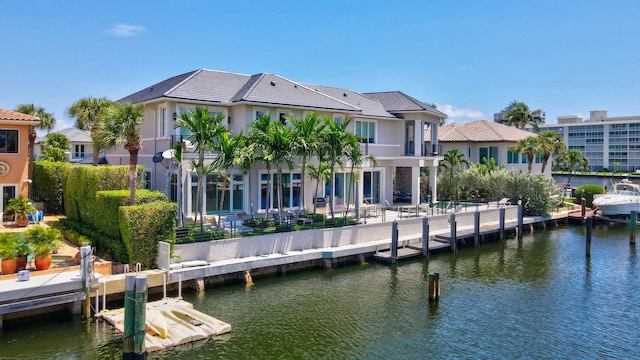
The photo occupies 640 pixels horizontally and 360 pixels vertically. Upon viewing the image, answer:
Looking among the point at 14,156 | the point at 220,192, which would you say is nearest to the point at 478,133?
the point at 220,192

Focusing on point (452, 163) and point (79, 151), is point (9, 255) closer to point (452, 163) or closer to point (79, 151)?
point (452, 163)

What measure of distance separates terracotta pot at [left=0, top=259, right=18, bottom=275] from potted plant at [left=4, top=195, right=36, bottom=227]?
8660 mm

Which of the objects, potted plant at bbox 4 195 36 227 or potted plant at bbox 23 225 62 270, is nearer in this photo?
potted plant at bbox 23 225 62 270

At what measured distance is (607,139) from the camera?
12250 cm

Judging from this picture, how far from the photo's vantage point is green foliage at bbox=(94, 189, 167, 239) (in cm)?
2073

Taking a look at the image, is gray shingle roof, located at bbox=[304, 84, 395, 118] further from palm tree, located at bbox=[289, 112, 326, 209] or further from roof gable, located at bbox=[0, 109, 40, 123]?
roof gable, located at bbox=[0, 109, 40, 123]

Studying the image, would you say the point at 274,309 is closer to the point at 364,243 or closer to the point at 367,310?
the point at 367,310

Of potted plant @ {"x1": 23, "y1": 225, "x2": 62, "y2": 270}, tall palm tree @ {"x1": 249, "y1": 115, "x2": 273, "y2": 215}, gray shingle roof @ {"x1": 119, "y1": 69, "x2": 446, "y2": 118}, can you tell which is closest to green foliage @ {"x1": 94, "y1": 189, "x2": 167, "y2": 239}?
potted plant @ {"x1": 23, "y1": 225, "x2": 62, "y2": 270}

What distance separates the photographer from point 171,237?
20344 mm

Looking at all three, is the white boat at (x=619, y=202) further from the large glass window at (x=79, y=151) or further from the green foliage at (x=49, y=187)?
the large glass window at (x=79, y=151)

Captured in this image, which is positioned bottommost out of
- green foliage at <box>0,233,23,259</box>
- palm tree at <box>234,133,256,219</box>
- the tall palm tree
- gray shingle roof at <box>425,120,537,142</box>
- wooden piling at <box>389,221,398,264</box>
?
wooden piling at <box>389,221,398,264</box>

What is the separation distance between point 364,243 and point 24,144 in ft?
60.9

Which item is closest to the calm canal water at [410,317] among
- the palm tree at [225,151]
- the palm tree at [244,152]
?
the palm tree at [225,151]

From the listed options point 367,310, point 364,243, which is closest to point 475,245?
point 364,243
